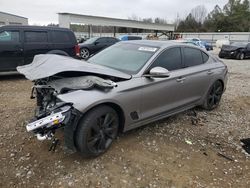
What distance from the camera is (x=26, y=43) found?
7.92 metres

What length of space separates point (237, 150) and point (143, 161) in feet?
5.25

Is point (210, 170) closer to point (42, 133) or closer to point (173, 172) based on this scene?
point (173, 172)

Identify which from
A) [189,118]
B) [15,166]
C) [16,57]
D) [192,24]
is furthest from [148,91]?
[192,24]

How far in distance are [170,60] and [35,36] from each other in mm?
5587

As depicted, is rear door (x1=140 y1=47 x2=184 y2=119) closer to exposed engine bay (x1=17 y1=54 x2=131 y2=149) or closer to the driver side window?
exposed engine bay (x1=17 y1=54 x2=131 y2=149)

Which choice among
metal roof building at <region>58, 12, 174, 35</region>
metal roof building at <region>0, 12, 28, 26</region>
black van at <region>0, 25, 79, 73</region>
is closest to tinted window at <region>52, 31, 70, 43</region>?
black van at <region>0, 25, 79, 73</region>

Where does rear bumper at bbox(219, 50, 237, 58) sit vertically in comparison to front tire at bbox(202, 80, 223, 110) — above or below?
above

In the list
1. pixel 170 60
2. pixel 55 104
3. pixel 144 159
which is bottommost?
pixel 144 159

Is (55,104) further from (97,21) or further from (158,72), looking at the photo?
(97,21)

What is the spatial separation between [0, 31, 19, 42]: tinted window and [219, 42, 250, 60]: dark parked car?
16023 millimetres

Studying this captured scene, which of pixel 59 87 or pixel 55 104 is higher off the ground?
pixel 59 87

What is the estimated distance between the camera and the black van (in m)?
7.62

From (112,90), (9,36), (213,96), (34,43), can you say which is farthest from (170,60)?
(9,36)

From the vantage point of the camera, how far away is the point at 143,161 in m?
3.34
